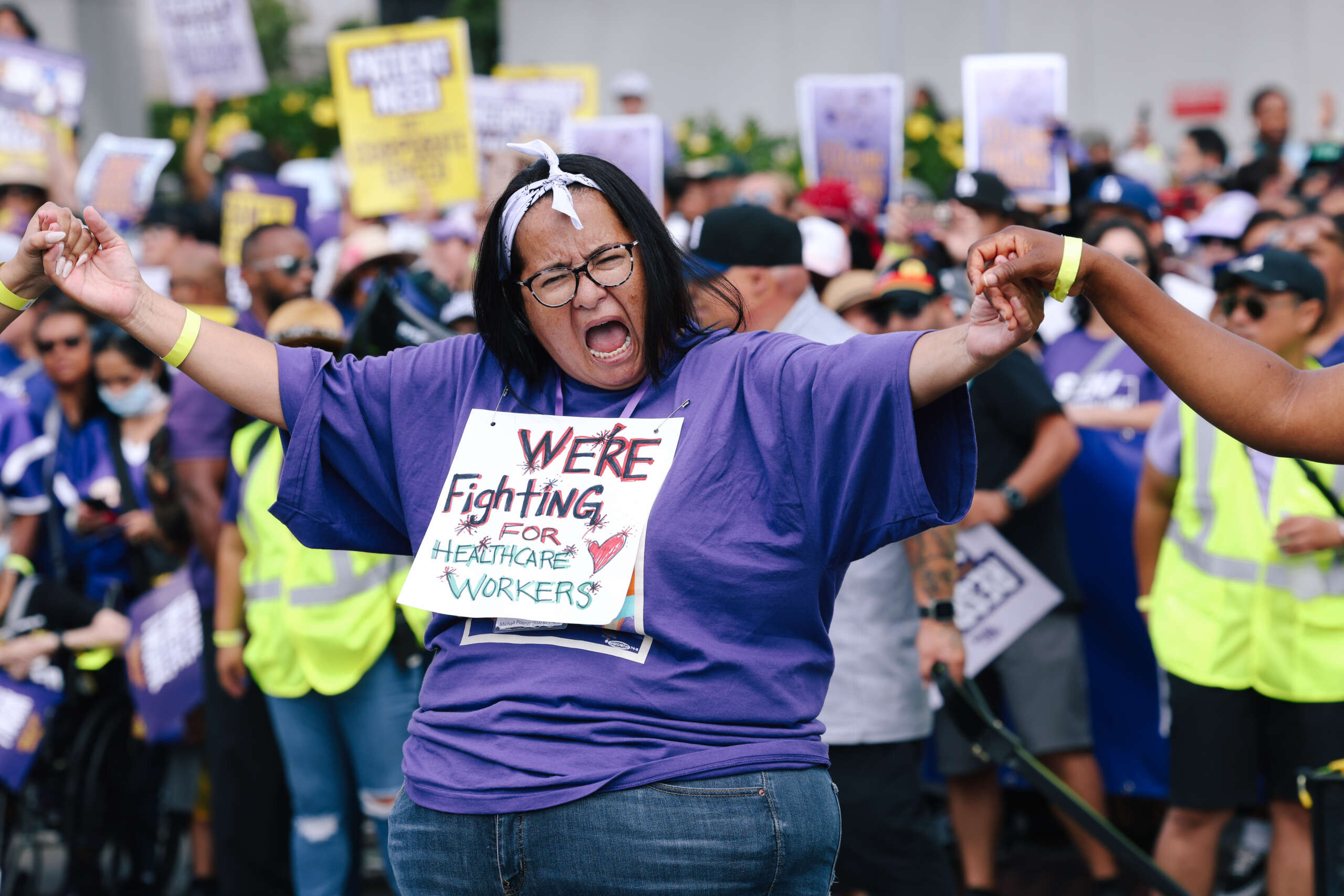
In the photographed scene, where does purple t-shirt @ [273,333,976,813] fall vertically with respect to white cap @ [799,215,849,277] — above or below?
above

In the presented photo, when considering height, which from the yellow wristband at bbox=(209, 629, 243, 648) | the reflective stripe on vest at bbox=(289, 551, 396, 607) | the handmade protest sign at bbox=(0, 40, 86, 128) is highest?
the handmade protest sign at bbox=(0, 40, 86, 128)

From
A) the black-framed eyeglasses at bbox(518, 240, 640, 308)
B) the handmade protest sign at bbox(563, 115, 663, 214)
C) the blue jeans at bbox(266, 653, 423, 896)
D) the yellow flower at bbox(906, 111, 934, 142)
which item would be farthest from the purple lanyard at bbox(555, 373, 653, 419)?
the yellow flower at bbox(906, 111, 934, 142)

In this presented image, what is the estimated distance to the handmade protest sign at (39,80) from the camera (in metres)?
8.68

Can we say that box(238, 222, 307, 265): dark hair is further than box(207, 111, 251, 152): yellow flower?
No

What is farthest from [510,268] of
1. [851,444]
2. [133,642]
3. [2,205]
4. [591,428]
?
[2,205]

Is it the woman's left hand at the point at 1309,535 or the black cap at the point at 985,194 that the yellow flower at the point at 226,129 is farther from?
the woman's left hand at the point at 1309,535

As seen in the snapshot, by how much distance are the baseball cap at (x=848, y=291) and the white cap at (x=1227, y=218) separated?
8.49 ft

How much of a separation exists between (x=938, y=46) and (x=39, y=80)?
11.4m

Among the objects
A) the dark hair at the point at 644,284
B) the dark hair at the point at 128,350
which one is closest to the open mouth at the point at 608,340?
the dark hair at the point at 644,284

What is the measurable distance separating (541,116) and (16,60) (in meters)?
3.10

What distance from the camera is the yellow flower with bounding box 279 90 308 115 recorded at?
1828cm

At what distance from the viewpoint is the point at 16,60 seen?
345 inches

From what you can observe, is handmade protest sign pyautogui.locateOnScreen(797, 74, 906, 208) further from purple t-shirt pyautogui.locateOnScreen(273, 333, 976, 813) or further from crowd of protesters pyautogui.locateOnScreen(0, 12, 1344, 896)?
purple t-shirt pyautogui.locateOnScreen(273, 333, 976, 813)

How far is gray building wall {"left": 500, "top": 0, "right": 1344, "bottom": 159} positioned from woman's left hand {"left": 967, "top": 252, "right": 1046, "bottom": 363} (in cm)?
1474
